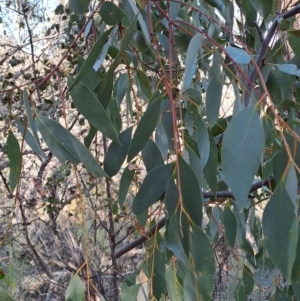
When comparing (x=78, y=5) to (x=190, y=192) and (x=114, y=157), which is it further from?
(x=190, y=192)

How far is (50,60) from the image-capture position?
76.5 inches

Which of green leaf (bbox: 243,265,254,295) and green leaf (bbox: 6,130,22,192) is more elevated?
green leaf (bbox: 6,130,22,192)

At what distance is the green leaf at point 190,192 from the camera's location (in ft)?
1.58

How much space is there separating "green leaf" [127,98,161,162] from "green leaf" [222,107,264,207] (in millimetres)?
117

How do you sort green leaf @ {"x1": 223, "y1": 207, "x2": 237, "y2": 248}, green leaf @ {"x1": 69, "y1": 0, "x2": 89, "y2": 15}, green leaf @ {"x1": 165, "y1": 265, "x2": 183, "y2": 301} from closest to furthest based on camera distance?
green leaf @ {"x1": 165, "y1": 265, "x2": 183, "y2": 301} < green leaf @ {"x1": 69, "y1": 0, "x2": 89, "y2": 15} < green leaf @ {"x1": 223, "y1": 207, "x2": 237, "y2": 248}

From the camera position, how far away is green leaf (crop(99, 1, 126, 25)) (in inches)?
22.6

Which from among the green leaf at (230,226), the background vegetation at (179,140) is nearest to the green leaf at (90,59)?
the background vegetation at (179,140)

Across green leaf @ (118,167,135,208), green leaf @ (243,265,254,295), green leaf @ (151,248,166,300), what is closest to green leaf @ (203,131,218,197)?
green leaf @ (118,167,135,208)

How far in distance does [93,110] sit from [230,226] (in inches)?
18.9

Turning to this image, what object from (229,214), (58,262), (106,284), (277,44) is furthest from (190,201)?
(106,284)

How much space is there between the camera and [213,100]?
24.4 inches

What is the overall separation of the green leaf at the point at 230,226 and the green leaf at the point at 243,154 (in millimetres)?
510

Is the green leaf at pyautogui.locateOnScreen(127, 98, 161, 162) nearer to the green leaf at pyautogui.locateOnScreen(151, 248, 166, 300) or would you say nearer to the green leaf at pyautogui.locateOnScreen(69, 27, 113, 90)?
the green leaf at pyautogui.locateOnScreen(69, 27, 113, 90)

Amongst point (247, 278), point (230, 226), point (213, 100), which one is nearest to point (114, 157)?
point (213, 100)
